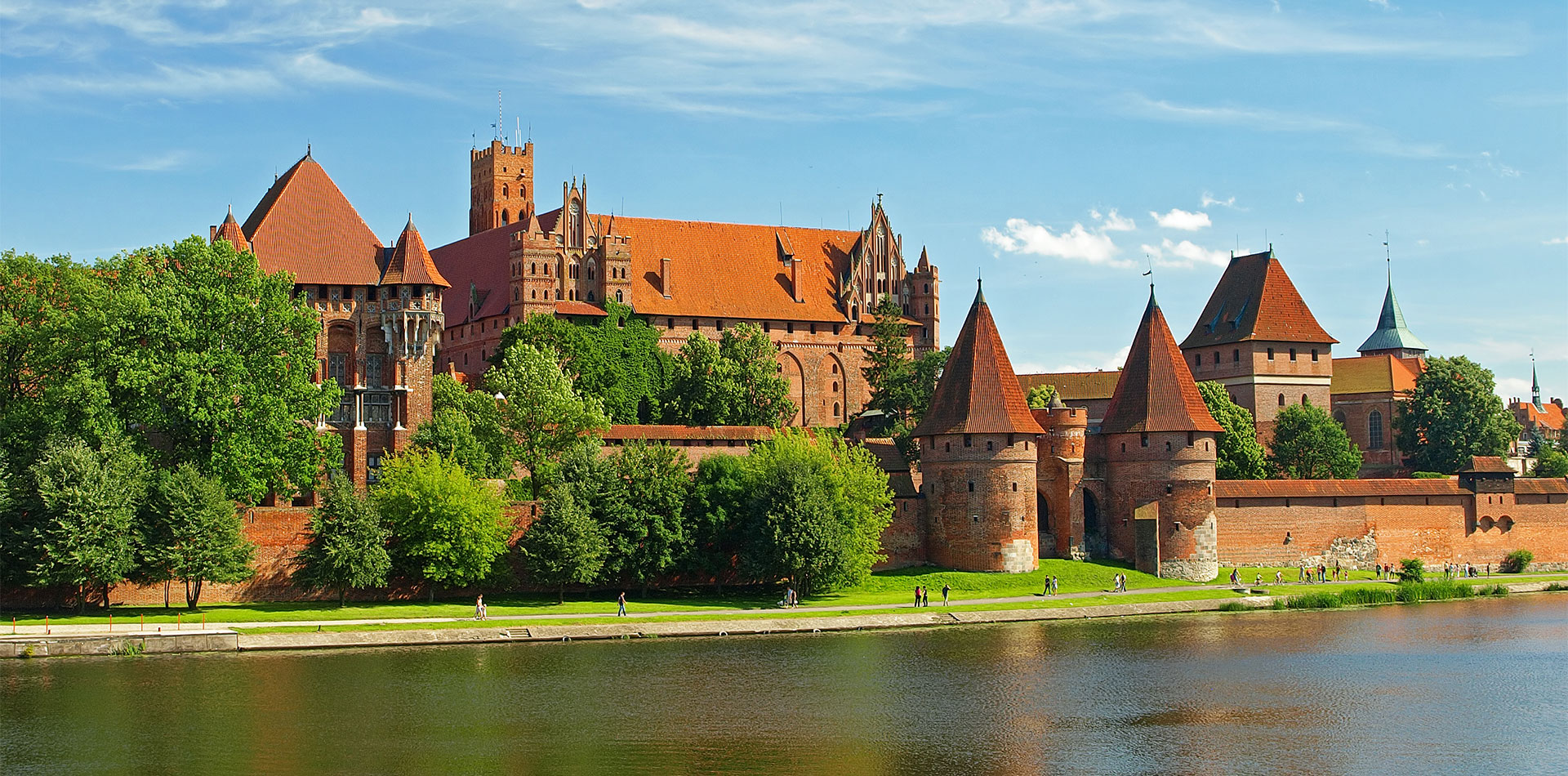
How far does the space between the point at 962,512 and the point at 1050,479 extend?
5.32m

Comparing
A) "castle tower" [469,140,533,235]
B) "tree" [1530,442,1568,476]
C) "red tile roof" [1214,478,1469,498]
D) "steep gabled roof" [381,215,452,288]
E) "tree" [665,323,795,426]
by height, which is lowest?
"red tile roof" [1214,478,1469,498]

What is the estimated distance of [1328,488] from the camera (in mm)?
65562

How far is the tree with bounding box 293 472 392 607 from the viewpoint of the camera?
46.9 meters

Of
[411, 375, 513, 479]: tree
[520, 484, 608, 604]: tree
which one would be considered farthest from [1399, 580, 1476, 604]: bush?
[411, 375, 513, 479]: tree

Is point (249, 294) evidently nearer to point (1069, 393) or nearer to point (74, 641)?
point (74, 641)

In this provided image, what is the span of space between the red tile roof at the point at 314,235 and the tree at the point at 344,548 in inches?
569

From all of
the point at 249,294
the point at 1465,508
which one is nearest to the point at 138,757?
the point at 249,294

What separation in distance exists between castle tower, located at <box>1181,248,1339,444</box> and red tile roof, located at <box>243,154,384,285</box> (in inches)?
1706

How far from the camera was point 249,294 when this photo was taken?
49281mm

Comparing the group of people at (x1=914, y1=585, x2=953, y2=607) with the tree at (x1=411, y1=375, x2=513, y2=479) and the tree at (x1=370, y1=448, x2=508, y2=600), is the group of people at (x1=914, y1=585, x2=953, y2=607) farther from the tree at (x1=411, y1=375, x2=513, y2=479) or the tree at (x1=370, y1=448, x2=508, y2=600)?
the tree at (x1=411, y1=375, x2=513, y2=479)

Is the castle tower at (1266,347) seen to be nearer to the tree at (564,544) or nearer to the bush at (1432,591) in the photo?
the bush at (1432,591)

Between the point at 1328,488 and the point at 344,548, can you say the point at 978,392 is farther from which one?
the point at 344,548

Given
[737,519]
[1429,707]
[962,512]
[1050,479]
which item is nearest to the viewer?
[1429,707]

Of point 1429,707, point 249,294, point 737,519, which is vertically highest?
point 249,294
